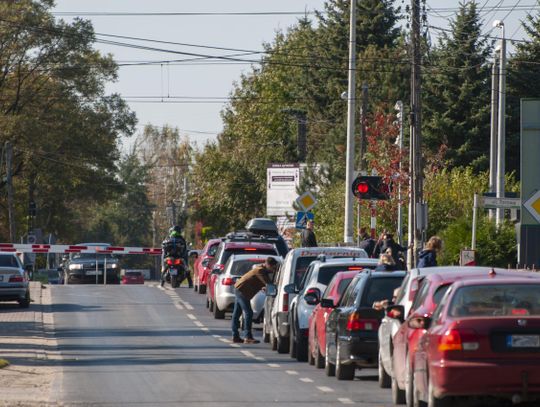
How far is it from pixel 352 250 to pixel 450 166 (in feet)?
145

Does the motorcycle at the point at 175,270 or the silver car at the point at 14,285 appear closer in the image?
the silver car at the point at 14,285

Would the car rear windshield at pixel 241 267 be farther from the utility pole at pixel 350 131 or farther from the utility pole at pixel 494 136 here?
the utility pole at pixel 494 136

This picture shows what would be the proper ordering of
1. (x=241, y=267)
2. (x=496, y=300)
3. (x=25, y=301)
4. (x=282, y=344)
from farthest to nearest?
(x=25, y=301), (x=241, y=267), (x=282, y=344), (x=496, y=300)

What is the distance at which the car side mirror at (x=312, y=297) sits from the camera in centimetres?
2217

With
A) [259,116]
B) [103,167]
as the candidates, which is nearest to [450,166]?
[103,167]

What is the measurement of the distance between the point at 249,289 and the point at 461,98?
4558 centimetres

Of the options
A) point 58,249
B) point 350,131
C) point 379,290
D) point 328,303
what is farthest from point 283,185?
point 379,290

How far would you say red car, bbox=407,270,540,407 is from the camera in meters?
13.6

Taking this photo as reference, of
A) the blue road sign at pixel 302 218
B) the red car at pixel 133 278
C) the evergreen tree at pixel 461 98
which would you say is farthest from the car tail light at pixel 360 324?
the red car at pixel 133 278

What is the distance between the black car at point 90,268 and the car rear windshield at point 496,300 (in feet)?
153

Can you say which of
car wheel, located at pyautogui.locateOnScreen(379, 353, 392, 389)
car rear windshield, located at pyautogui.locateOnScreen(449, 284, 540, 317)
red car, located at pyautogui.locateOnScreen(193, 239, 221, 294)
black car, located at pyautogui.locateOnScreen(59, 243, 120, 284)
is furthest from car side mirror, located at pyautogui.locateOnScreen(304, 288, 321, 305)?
black car, located at pyautogui.locateOnScreen(59, 243, 120, 284)

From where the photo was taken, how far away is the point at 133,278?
314ft

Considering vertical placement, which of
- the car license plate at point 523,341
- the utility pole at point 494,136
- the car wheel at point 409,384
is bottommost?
the car wheel at point 409,384

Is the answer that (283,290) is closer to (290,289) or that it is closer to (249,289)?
(290,289)
